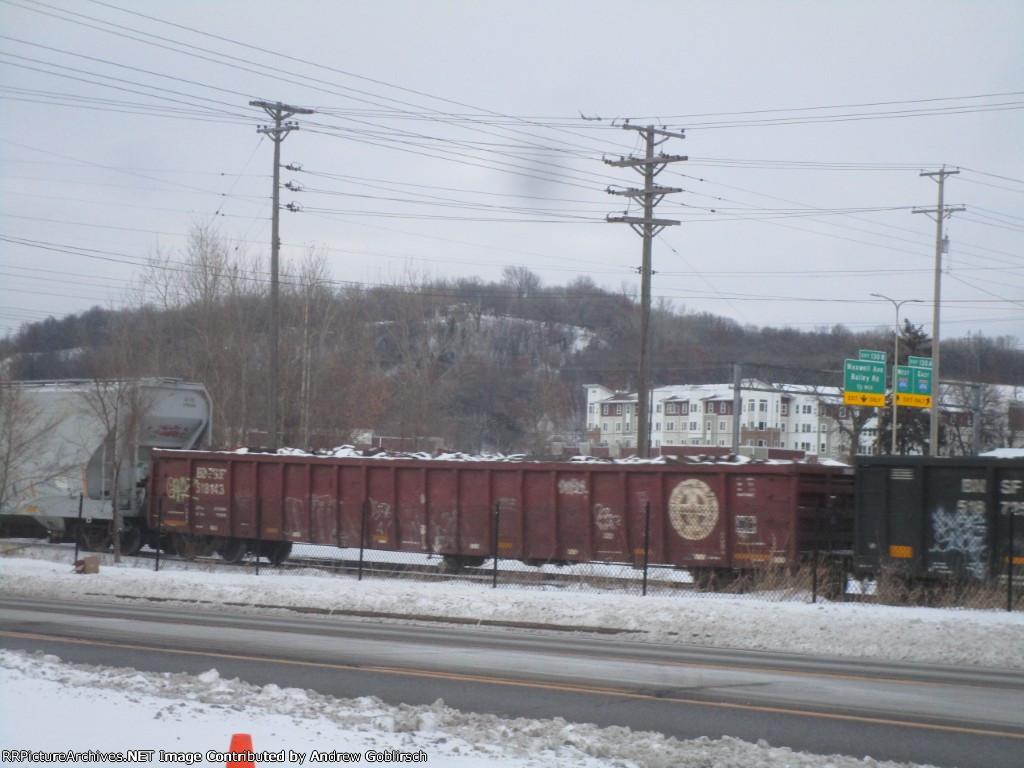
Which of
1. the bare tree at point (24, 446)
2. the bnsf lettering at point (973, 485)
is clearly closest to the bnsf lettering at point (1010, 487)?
the bnsf lettering at point (973, 485)

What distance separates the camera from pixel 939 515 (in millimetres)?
19828

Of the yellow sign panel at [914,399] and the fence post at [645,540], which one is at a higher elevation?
the yellow sign panel at [914,399]

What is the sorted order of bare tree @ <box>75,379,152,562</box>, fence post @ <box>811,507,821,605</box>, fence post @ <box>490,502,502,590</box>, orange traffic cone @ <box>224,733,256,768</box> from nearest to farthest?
orange traffic cone @ <box>224,733,256,768</box>, fence post @ <box>811,507,821,605</box>, fence post @ <box>490,502,502,590</box>, bare tree @ <box>75,379,152,562</box>

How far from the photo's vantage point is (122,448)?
28453 millimetres

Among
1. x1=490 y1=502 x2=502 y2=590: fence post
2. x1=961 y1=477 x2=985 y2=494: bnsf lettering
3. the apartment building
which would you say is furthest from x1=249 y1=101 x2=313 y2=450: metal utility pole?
the apartment building

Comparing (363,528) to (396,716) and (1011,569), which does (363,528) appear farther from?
(396,716)

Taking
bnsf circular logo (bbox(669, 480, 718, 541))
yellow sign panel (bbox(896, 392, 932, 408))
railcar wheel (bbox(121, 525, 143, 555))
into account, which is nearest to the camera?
bnsf circular logo (bbox(669, 480, 718, 541))

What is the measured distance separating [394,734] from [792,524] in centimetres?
1457

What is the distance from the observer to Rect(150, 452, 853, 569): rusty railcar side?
2183 cm

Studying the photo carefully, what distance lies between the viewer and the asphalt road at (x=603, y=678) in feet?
31.2

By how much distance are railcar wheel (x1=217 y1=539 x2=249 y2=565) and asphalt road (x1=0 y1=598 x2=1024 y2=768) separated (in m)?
11.3

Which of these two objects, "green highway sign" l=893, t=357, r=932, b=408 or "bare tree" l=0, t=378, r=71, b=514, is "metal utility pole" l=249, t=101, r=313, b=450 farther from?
"green highway sign" l=893, t=357, r=932, b=408

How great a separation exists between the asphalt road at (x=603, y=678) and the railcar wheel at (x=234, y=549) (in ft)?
37.2

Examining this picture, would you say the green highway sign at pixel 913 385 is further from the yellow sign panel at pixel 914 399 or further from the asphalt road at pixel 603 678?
the asphalt road at pixel 603 678
